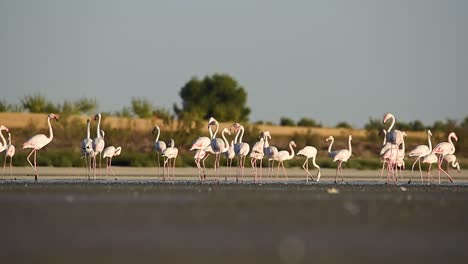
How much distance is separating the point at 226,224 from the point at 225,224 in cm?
2

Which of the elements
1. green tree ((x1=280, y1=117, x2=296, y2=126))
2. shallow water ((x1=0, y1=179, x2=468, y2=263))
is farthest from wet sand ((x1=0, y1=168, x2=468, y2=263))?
green tree ((x1=280, y1=117, x2=296, y2=126))

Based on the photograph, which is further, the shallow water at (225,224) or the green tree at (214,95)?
the green tree at (214,95)

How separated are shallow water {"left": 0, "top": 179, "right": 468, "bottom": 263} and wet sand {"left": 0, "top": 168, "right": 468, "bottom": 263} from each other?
2 cm

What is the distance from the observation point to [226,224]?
62.8 ft

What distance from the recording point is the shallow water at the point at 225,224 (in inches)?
602

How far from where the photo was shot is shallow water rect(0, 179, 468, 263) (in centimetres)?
1528

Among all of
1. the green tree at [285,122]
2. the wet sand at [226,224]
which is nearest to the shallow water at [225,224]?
the wet sand at [226,224]

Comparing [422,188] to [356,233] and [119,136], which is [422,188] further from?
[119,136]

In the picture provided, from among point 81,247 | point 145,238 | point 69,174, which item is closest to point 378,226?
point 145,238

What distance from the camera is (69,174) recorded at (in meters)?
37.3

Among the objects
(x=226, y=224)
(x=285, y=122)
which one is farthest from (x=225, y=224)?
(x=285, y=122)

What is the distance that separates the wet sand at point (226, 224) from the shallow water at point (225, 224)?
0.02 m

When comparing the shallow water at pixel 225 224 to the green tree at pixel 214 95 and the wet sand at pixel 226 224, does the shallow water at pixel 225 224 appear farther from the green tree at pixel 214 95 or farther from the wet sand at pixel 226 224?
the green tree at pixel 214 95

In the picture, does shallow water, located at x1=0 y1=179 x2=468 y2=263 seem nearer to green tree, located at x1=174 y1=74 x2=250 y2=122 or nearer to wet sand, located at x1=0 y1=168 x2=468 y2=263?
wet sand, located at x1=0 y1=168 x2=468 y2=263
